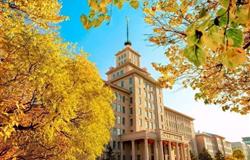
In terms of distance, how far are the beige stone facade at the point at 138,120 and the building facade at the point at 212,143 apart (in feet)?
97.6

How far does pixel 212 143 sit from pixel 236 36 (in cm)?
9225

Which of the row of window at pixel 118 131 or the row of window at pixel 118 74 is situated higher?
the row of window at pixel 118 74

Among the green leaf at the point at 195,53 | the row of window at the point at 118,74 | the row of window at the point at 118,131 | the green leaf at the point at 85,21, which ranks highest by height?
the row of window at the point at 118,74

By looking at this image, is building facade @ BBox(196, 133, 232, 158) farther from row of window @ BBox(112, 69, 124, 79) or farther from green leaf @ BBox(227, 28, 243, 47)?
green leaf @ BBox(227, 28, 243, 47)

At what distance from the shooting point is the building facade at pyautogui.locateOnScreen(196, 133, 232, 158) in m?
76.0

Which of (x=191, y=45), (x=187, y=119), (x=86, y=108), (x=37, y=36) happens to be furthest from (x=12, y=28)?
(x=187, y=119)

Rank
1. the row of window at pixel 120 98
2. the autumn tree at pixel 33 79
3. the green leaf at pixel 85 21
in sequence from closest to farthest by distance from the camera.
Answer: the green leaf at pixel 85 21, the autumn tree at pixel 33 79, the row of window at pixel 120 98

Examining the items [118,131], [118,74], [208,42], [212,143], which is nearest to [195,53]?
[208,42]

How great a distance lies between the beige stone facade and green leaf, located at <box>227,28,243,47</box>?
39222 mm

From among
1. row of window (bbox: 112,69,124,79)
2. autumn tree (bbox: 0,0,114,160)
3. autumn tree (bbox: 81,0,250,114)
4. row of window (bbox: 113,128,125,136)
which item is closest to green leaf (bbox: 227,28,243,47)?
autumn tree (bbox: 81,0,250,114)

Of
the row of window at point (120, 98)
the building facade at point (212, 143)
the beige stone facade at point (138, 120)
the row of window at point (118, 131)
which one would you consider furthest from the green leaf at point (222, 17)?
the building facade at point (212, 143)

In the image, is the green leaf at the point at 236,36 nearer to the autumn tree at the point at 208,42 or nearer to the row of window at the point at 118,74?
the autumn tree at the point at 208,42

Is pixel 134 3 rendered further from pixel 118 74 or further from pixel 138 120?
pixel 118 74

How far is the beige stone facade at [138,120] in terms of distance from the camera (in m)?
40.3
